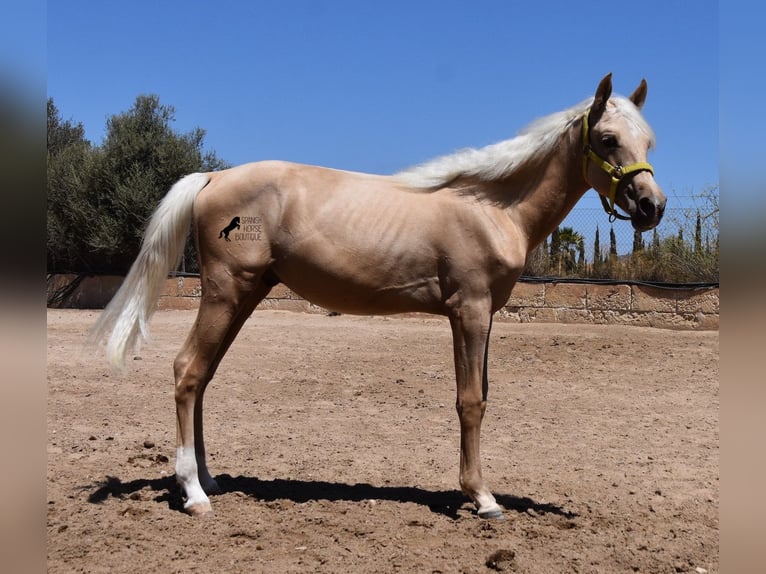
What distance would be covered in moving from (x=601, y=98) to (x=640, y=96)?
16.9 inches

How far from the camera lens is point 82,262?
19.3 metres

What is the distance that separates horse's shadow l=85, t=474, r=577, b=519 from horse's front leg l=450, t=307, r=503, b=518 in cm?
21

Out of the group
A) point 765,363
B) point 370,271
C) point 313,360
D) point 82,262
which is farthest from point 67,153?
point 765,363

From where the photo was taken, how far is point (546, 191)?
3.90 metres

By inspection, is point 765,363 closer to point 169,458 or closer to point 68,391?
point 169,458

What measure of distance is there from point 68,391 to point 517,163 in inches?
221

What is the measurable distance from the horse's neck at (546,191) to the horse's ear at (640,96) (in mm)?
481

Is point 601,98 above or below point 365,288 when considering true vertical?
above

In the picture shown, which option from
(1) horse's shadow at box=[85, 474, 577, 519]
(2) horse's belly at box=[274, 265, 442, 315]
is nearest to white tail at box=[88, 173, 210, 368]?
(2) horse's belly at box=[274, 265, 442, 315]

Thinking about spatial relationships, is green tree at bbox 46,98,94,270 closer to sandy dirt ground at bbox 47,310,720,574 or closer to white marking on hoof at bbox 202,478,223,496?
sandy dirt ground at bbox 47,310,720,574

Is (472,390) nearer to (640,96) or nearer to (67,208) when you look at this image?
(640,96)

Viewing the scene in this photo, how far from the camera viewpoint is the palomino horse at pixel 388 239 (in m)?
3.71

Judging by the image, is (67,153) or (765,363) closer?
(765,363)

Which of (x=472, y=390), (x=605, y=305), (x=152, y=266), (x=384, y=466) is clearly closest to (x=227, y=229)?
(x=152, y=266)
